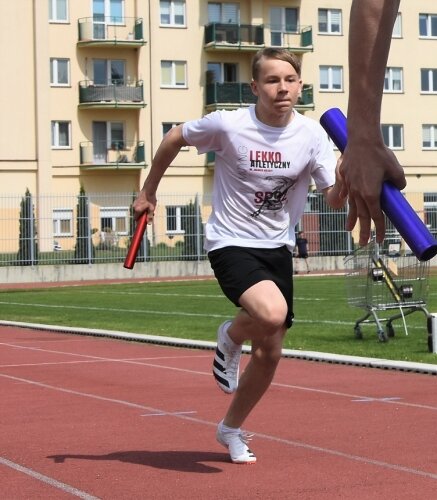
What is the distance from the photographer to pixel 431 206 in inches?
1863

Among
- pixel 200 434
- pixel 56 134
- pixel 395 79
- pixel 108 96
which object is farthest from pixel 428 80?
pixel 200 434

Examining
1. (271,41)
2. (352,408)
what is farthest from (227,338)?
(271,41)

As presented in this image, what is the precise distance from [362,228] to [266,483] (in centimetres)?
393

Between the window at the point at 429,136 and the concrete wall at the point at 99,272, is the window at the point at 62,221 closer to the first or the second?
the concrete wall at the point at 99,272

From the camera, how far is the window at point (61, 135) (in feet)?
198

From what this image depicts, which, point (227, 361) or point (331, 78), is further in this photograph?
point (331, 78)

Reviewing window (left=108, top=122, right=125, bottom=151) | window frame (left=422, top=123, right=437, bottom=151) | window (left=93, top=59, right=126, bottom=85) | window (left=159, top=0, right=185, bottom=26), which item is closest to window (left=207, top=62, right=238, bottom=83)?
window (left=159, top=0, right=185, bottom=26)

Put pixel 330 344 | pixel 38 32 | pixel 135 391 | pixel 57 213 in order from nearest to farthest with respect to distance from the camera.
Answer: pixel 135 391 → pixel 330 344 → pixel 57 213 → pixel 38 32

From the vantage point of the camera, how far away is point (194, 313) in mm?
22859

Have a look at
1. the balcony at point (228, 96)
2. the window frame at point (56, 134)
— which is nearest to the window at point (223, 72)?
the balcony at point (228, 96)

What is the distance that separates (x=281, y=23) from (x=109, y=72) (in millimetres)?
9104

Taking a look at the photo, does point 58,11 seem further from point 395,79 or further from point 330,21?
point 395,79

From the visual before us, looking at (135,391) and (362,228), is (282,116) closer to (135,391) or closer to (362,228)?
(362,228)

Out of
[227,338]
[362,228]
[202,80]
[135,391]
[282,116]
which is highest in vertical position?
Result: [202,80]
